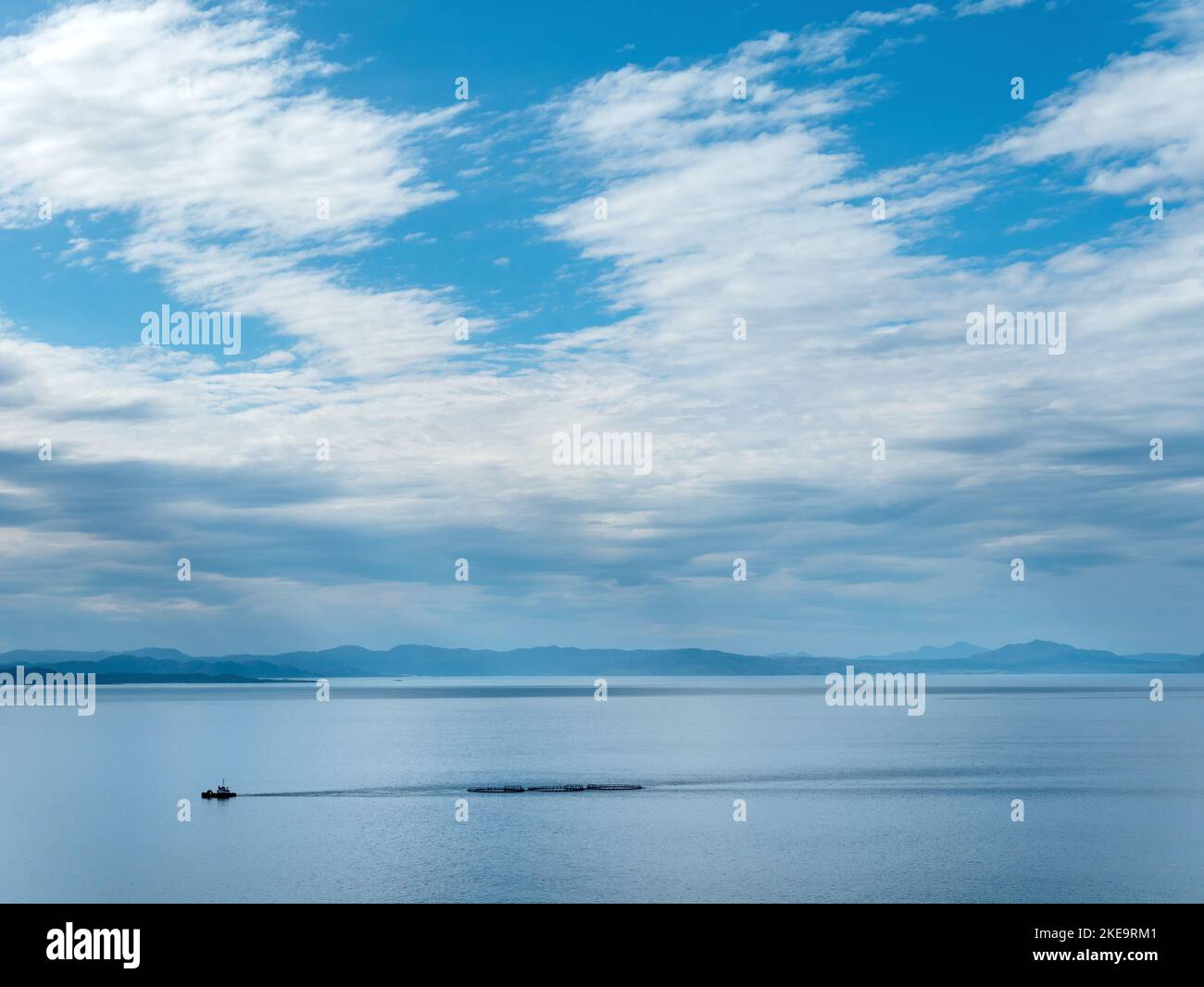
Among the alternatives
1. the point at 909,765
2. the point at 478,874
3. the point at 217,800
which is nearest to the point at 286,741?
the point at 217,800

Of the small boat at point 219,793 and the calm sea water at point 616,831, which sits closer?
the calm sea water at point 616,831

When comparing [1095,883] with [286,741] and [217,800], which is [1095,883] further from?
[286,741]

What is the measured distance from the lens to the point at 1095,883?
2527 inches

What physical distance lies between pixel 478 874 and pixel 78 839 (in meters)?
34.1

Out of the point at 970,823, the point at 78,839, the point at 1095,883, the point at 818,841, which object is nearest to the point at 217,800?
the point at 78,839

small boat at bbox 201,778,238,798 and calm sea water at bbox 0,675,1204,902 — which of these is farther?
small boat at bbox 201,778,238,798

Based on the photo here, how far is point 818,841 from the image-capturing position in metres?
78.0

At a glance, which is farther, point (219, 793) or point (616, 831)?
point (219, 793)

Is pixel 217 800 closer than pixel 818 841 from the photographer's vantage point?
No
